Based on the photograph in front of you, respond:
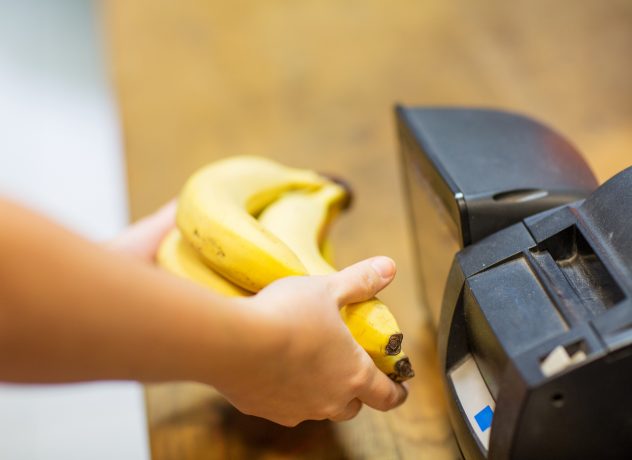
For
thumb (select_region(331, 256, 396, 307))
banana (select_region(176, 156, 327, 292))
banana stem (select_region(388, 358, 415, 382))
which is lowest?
→ banana stem (select_region(388, 358, 415, 382))

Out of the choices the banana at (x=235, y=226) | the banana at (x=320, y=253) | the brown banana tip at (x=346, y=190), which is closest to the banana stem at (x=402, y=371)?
the banana at (x=320, y=253)

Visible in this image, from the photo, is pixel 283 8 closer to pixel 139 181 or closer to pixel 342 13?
pixel 342 13

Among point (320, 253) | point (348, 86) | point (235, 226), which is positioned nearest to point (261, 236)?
point (235, 226)

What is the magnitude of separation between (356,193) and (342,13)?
0.52m

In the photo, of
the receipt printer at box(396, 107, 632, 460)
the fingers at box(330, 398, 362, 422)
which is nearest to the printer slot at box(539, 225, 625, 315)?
the receipt printer at box(396, 107, 632, 460)

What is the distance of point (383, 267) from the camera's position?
0.69m

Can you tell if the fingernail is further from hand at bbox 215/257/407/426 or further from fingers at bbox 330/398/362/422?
fingers at bbox 330/398/362/422

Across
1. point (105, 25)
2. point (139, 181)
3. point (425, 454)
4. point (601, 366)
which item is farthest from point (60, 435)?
point (601, 366)

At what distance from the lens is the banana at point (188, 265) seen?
786 millimetres

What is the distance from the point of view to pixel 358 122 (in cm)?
128

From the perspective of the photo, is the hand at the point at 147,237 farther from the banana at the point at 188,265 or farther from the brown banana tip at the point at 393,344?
the brown banana tip at the point at 393,344

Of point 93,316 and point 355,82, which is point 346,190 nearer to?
point 355,82

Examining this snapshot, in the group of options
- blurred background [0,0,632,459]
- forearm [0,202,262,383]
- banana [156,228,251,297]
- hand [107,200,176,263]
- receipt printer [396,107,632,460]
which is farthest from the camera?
blurred background [0,0,632,459]

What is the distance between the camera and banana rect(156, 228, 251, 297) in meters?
0.79
